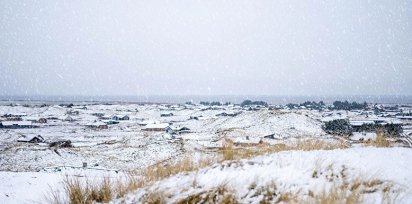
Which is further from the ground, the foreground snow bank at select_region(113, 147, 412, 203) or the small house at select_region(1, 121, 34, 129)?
the foreground snow bank at select_region(113, 147, 412, 203)

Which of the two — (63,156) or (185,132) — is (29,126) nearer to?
(185,132)

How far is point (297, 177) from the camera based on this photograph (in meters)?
4.21

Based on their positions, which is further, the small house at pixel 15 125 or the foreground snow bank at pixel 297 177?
the small house at pixel 15 125

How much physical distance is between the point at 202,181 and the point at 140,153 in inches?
1160

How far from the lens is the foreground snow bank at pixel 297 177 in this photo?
3.88 m

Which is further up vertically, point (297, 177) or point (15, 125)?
point (297, 177)

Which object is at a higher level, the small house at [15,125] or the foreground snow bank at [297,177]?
the foreground snow bank at [297,177]

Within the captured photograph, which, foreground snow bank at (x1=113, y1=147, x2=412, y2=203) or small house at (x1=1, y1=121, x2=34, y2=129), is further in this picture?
small house at (x1=1, y1=121, x2=34, y2=129)

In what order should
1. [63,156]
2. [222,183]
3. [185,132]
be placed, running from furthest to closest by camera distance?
[185,132]
[63,156]
[222,183]

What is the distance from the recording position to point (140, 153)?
107 feet

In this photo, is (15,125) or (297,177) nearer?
(297,177)

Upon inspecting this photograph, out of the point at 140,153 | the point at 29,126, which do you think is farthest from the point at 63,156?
the point at 29,126

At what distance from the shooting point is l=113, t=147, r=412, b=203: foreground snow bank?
3.88 metres

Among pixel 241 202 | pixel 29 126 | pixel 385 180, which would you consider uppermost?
pixel 385 180
